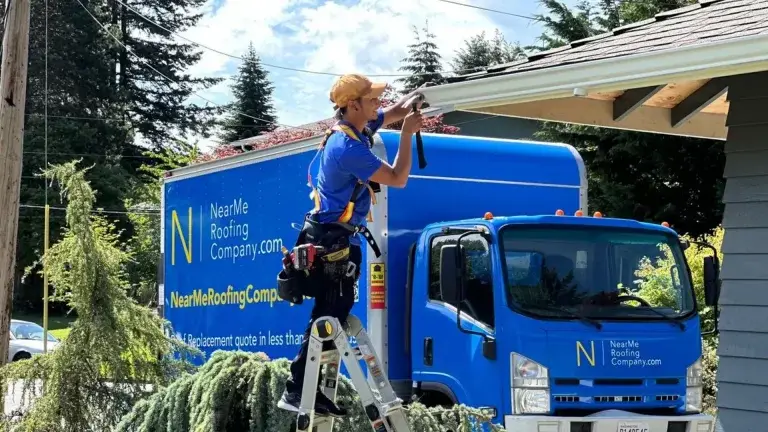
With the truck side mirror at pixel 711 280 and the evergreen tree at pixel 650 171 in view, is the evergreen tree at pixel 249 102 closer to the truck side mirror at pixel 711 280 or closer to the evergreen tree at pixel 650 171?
the evergreen tree at pixel 650 171

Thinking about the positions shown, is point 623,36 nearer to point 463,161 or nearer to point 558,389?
point 463,161

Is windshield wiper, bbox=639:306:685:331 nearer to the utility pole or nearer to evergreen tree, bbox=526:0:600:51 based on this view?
the utility pole

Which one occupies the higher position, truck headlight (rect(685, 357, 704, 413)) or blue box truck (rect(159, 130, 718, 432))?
blue box truck (rect(159, 130, 718, 432))

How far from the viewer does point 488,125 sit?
31.2 metres

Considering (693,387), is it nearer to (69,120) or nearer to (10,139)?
(10,139)

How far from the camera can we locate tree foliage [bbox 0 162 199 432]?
22.4 ft

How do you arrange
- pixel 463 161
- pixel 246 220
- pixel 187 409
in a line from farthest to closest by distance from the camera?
pixel 246 220, pixel 463 161, pixel 187 409

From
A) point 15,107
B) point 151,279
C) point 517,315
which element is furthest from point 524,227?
point 151,279

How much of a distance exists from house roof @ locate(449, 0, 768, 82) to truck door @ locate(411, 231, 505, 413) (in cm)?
130

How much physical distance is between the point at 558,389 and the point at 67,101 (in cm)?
4258

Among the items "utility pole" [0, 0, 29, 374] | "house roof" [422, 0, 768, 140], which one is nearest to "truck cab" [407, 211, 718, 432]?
"house roof" [422, 0, 768, 140]

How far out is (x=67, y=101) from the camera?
4531cm

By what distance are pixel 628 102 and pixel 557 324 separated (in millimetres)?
1737

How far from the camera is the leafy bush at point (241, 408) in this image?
16.7ft
